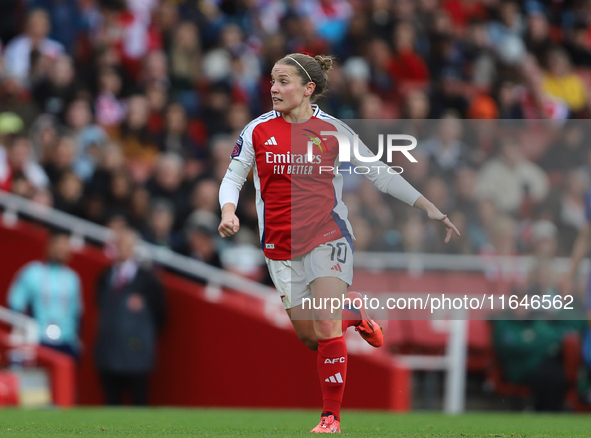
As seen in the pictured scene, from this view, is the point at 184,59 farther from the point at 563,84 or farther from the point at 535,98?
the point at 563,84

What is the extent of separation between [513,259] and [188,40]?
5306 mm

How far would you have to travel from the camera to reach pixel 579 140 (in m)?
12.0

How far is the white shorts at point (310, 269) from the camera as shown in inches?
221

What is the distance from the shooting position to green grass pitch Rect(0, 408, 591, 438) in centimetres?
568

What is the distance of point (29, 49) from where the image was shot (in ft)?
38.3

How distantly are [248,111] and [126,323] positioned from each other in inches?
147

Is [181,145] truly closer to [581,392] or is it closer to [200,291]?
[200,291]

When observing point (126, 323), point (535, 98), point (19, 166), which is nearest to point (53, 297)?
point (126, 323)

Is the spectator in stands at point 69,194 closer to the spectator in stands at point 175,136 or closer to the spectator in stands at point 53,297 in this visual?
the spectator in stands at point 53,297

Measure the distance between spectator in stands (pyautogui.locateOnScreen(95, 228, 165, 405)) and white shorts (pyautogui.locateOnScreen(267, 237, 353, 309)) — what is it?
14.4 feet

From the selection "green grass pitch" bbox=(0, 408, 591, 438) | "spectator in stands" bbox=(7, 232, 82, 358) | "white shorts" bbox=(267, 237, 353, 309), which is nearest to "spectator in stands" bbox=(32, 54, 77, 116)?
"spectator in stands" bbox=(7, 232, 82, 358)

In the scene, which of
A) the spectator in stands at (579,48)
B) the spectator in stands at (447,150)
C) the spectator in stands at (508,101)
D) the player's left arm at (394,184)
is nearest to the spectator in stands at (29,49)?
the spectator in stands at (447,150)

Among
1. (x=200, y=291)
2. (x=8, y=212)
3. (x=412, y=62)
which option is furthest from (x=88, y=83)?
(x=412, y=62)

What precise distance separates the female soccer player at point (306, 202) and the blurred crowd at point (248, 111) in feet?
13.1
